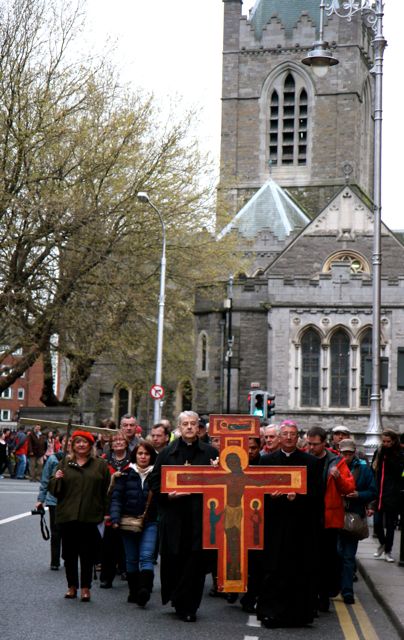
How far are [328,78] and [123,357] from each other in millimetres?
33912

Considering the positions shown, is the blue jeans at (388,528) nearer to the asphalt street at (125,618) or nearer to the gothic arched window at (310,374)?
the asphalt street at (125,618)

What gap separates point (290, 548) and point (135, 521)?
5.29ft

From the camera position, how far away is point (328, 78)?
65500 millimetres

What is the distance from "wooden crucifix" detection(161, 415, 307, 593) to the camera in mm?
10336

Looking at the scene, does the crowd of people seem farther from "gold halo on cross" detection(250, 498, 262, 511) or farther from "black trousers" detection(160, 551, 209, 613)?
"gold halo on cross" detection(250, 498, 262, 511)

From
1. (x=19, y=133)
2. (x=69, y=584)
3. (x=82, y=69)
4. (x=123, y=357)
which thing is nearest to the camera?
(x=69, y=584)

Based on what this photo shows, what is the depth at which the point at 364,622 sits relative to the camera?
34.9 ft

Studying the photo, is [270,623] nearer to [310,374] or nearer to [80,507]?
[80,507]

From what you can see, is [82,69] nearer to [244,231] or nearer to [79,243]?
[79,243]

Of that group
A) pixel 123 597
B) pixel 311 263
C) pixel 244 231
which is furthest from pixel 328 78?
pixel 123 597

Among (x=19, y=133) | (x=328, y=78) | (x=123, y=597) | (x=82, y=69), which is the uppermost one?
(x=328, y=78)

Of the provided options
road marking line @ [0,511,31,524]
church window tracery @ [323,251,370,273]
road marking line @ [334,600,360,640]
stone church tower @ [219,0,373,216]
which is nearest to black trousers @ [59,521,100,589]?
road marking line @ [334,600,360,640]

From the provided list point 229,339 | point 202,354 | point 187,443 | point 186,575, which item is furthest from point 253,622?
point 202,354

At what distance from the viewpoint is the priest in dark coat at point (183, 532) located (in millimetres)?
10430
